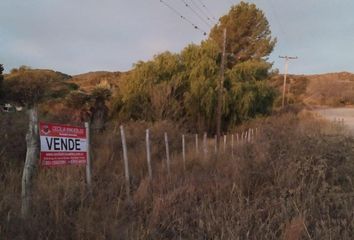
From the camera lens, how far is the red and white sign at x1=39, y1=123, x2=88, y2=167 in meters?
6.02

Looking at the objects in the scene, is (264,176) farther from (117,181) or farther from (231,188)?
(117,181)

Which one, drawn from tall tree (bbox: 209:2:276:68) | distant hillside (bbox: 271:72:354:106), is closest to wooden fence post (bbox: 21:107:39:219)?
tall tree (bbox: 209:2:276:68)

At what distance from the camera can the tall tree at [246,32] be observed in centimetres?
4097

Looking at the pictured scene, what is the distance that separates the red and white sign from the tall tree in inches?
1369

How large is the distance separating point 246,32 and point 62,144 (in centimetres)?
3714

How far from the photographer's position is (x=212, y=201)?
24.2 feet

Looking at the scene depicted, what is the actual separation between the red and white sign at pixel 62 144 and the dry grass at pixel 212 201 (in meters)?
0.44

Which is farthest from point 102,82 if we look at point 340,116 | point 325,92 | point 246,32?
point 325,92

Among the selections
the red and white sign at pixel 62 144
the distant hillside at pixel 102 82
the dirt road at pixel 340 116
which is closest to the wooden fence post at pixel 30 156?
the red and white sign at pixel 62 144

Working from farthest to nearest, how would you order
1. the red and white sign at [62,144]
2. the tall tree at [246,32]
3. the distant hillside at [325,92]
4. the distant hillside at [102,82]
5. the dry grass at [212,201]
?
the distant hillside at [325,92]
the tall tree at [246,32]
the distant hillside at [102,82]
the red and white sign at [62,144]
the dry grass at [212,201]

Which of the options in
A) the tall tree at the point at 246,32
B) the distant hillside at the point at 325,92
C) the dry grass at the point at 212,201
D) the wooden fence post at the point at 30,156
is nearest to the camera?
the dry grass at the point at 212,201

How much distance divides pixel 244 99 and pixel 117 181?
66.6 feet

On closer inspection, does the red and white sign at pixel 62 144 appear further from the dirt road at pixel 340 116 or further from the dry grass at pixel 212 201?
the dirt road at pixel 340 116

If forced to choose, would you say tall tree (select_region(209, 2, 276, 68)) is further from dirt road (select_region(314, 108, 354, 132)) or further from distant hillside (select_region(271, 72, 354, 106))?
distant hillside (select_region(271, 72, 354, 106))
